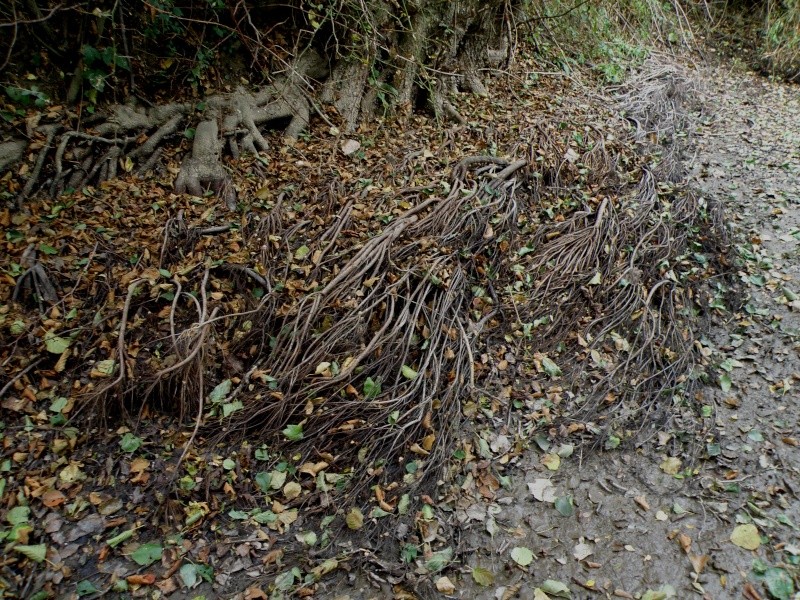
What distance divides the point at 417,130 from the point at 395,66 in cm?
66

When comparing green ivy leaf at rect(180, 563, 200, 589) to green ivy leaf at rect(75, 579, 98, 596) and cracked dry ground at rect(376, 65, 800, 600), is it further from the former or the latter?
cracked dry ground at rect(376, 65, 800, 600)

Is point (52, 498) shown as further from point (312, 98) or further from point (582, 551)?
point (312, 98)

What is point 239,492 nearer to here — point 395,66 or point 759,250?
point 395,66

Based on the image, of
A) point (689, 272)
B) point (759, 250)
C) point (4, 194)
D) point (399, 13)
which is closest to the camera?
point (4, 194)

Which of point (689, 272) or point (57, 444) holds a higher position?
point (689, 272)

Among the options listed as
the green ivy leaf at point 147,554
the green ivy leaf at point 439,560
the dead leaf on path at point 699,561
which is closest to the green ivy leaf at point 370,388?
the green ivy leaf at point 439,560

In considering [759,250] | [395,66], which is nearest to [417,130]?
[395,66]

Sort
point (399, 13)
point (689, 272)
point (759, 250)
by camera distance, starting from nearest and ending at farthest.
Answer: point (689, 272) → point (759, 250) → point (399, 13)

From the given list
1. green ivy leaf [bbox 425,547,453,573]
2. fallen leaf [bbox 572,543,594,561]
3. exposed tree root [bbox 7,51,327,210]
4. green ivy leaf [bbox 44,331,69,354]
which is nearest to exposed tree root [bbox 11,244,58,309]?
green ivy leaf [bbox 44,331,69,354]

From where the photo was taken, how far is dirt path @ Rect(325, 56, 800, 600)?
255 centimetres

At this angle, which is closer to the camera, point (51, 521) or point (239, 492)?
point (51, 521)

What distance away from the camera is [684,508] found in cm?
287

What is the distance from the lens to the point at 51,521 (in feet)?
8.41

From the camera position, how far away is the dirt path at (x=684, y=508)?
2.55 m
